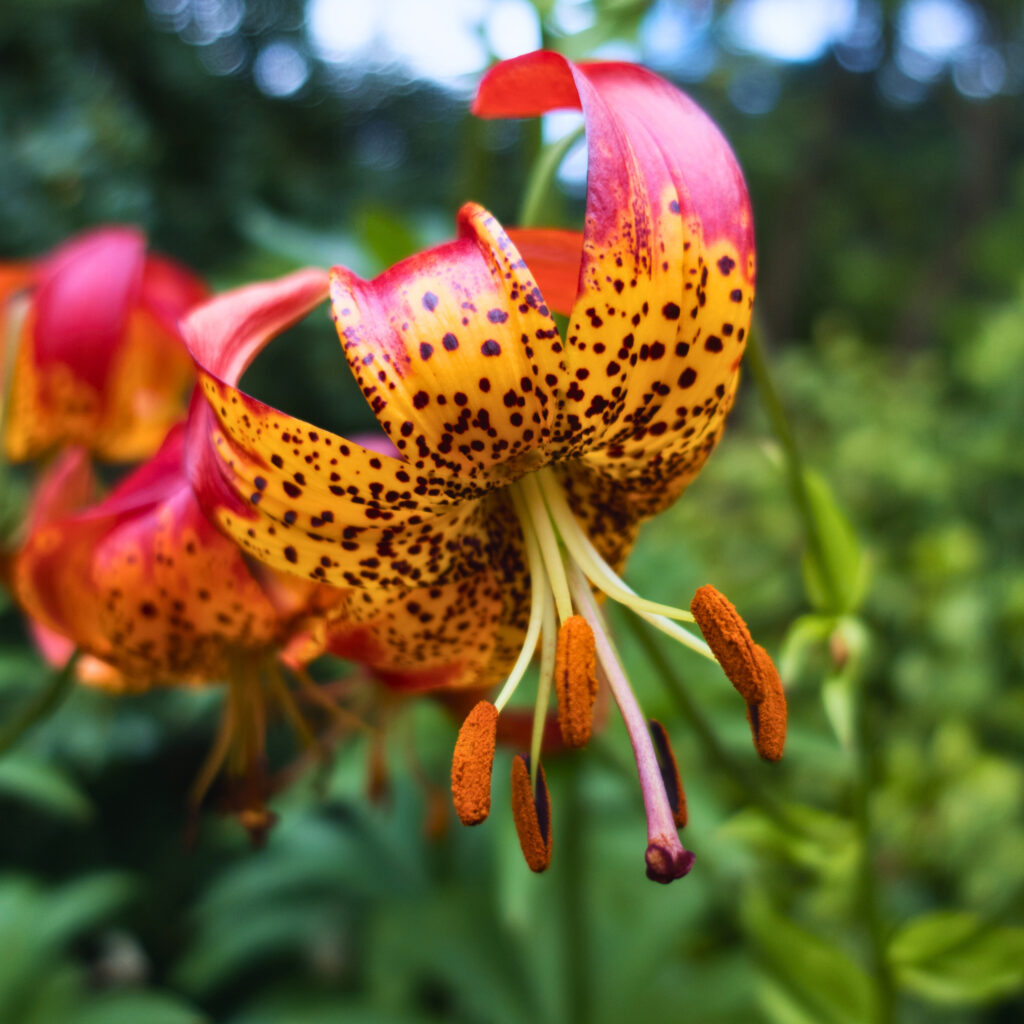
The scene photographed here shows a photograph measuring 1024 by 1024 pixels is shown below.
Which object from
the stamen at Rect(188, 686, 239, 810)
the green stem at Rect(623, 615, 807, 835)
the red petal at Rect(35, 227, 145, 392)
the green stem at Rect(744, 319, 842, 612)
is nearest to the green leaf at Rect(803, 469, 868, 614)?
the green stem at Rect(744, 319, 842, 612)

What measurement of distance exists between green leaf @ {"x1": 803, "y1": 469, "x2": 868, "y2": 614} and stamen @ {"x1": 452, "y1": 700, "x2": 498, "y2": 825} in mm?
387

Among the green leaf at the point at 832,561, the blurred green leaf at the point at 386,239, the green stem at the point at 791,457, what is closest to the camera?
the green stem at the point at 791,457

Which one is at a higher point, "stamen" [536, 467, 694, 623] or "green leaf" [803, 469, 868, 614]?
"stamen" [536, 467, 694, 623]

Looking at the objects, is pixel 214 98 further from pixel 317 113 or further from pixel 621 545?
pixel 621 545

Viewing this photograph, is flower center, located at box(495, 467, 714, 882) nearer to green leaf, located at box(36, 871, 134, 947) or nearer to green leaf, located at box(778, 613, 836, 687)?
green leaf, located at box(778, 613, 836, 687)

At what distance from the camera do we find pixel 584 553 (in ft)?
2.05

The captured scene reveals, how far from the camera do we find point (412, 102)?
3268 mm

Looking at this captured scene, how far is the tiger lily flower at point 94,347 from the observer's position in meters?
0.90

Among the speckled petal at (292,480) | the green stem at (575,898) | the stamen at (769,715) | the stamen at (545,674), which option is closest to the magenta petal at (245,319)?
the speckled petal at (292,480)

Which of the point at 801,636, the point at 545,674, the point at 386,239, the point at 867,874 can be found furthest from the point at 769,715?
the point at 386,239

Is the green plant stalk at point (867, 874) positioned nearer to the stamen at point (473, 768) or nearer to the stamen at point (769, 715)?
the stamen at point (769, 715)

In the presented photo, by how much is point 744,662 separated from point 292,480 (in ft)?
0.92

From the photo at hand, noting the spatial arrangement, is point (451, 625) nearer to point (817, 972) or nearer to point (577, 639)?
point (577, 639)

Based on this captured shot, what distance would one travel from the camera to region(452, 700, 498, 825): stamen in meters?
0.52
